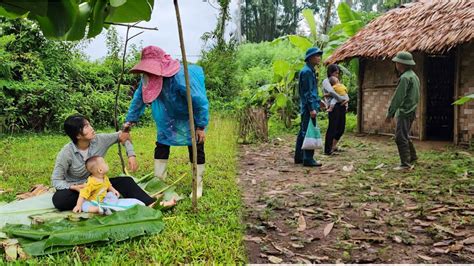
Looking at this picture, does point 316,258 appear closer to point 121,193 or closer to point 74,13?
point 121,193

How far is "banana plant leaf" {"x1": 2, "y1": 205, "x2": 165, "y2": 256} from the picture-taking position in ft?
8.76

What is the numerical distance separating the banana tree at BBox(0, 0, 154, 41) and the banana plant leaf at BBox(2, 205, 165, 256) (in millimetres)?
1935

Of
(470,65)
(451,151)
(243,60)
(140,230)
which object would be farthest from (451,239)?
(243,60)

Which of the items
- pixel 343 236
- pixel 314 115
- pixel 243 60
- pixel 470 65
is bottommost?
pixel 343 236

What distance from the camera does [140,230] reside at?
289 centimetres

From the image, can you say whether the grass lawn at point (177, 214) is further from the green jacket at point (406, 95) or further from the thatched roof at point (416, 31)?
the thatched roof at point (416, 31)

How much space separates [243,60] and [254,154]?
1166 centimetres

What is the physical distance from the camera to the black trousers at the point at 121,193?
10.7ft

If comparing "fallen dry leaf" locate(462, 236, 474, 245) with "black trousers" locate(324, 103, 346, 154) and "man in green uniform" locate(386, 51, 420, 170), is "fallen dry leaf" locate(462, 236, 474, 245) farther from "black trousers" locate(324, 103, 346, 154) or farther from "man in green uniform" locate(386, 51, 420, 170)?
"black trousers" locate(324, 103, 346, 154)

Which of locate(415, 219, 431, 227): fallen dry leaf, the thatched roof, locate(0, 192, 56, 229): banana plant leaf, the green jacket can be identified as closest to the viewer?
locate(0, 192, 56, 229): banana plant leaf

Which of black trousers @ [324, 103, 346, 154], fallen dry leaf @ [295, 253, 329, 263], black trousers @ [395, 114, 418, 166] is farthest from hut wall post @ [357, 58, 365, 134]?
fallen dry leaf @ [295, 253, 329, 263]

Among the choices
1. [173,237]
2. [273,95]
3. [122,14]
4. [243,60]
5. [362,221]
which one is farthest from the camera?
[243,60]

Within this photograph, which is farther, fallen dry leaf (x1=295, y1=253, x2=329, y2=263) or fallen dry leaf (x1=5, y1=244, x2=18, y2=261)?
fallen dry leaf (x1=295, y1=253, x2=329, y2=263)

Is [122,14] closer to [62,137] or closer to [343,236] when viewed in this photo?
[343,236]
